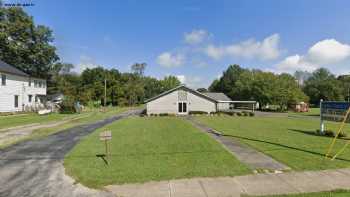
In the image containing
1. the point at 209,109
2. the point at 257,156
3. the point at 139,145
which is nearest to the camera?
the point at 257,156

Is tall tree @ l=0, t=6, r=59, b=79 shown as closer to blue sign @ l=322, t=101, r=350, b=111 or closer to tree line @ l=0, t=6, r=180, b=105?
tree line @ l=0, t=6, r=180, b=105

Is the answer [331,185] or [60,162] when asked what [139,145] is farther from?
[331,185]

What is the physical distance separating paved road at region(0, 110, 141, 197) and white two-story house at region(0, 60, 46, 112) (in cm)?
2336

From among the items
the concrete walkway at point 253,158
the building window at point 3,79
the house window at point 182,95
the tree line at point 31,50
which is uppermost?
the tree line at point 31,50

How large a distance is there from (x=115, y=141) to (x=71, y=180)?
19.5ft

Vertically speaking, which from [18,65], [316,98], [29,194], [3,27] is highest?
[3,27]

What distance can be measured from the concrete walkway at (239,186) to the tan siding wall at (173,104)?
29.5 m

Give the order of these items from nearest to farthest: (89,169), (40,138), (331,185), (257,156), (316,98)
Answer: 1. (331,185)
2. (89,169)
3. (257,156)
4. (40,138)
5. (316,98)

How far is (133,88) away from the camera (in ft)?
255

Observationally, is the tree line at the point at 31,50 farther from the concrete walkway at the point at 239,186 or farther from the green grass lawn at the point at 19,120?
the concrete walkway at the point at 239,186

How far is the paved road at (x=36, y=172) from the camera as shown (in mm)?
5831

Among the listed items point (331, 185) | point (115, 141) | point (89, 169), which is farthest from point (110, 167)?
point (331, 185)

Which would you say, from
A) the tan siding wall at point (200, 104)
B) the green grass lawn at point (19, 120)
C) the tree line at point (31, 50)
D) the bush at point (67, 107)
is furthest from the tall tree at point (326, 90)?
the green grass lawn at point (19, 120)

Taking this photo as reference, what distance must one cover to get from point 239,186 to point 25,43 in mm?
49134
